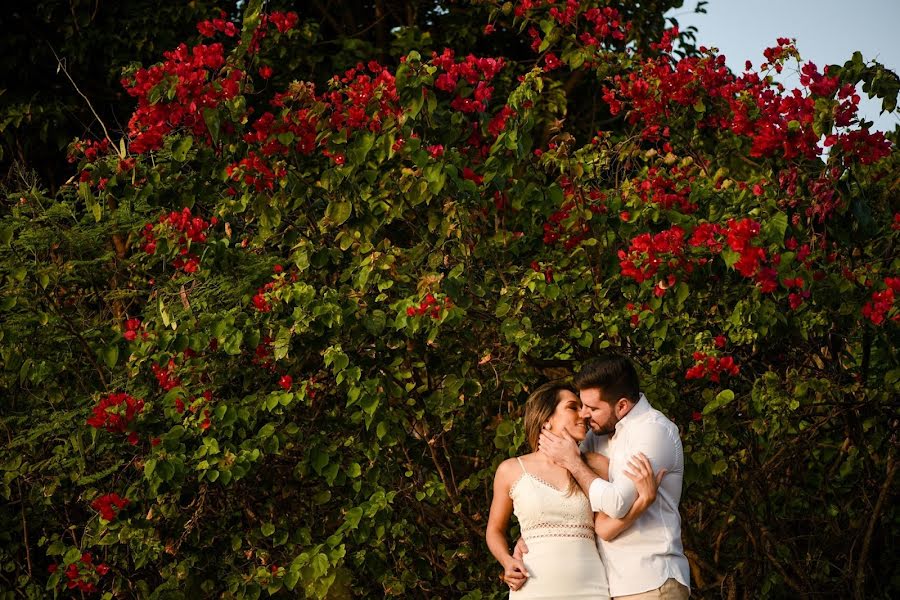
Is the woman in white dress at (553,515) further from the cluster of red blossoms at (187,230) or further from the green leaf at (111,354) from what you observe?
the green leaf at (111,354)

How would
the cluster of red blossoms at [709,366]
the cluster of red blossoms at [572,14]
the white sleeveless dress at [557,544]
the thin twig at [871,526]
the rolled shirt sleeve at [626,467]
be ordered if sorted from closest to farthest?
1. the rolled shirt sleeve at [626,467]
2. the white sleeveless dress at [557,544]
3. the cluster of red blossoms at [709,366]
4. the thin twig at [871,526]
5. the cluster of red blossoms at [572,14]

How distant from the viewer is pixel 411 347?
4.83 m

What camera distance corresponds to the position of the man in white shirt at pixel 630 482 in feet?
10.8

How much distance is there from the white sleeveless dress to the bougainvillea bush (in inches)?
28.7

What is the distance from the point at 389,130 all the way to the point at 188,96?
85cm

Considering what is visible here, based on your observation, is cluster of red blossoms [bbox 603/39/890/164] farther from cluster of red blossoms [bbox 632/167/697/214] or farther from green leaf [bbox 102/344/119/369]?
green leaf [bbox 102/344/119/369]

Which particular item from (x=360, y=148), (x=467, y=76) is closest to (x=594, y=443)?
(x=360, y=148)

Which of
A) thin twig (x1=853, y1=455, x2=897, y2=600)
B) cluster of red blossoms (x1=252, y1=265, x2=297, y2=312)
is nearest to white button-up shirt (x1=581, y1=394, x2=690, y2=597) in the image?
cluster of red blossoms (x1=252, y1=265, x2=297, y2=312)

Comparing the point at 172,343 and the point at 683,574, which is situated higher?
the point at 172,343

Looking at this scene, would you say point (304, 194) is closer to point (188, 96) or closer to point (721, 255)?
point (188, 96)

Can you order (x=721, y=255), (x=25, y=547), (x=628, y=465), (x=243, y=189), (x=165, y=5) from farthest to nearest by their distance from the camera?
(x=165, y=5) < (x=25, y=547) < (x=243, y=189) < (x=721, y=255) < (x=628, y=465)

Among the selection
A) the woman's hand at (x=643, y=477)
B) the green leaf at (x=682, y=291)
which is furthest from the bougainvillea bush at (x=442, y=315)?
the woman's hand at (x=643, y=477)

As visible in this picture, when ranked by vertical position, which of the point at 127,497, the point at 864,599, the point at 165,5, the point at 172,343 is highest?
the point at 165,5

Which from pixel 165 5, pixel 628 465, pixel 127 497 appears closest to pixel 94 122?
pixel 165 5
